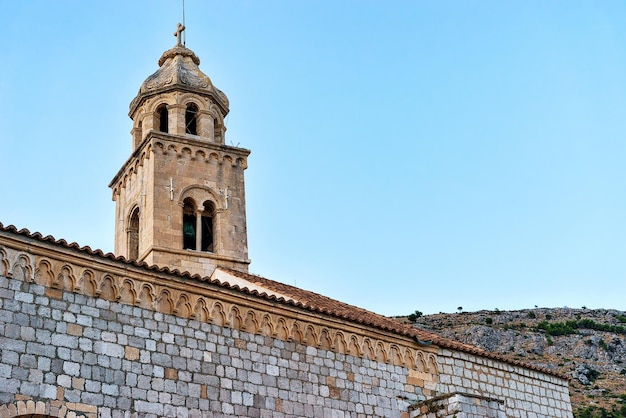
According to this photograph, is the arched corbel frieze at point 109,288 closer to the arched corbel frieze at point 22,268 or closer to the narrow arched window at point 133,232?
the arched corbel frieze at point 22,268

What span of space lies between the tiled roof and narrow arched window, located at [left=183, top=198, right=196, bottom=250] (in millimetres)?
1214

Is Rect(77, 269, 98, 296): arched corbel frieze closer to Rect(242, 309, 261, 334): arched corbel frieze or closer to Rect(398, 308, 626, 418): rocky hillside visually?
Rect(242, 309, 261, 334): arched corbel frieze

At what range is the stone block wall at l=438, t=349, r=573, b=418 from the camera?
15383mm

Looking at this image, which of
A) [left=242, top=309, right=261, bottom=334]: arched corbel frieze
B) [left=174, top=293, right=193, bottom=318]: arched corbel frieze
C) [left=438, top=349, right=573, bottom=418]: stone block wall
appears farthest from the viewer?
[left=438, top=349, right=573, bottom=418]: stone block wall

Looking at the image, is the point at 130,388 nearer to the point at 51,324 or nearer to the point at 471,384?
the point at 51,324

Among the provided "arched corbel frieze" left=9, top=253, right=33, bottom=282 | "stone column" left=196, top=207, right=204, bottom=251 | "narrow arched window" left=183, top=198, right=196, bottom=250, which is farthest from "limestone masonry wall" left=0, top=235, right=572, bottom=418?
"narrow arched window" left=183, top=198, right=196, bottom=250

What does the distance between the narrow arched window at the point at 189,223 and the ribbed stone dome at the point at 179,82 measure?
313cm

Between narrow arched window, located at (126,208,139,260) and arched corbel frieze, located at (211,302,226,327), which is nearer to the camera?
arched corbel frieze, located at (211,302,226,327)

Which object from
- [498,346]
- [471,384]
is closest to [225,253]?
[471,384]

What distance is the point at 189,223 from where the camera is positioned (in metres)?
20.0

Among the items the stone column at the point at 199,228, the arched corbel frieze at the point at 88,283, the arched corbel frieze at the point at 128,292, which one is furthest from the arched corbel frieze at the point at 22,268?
the stone column at the point at 199,228

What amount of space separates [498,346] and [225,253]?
2761cm

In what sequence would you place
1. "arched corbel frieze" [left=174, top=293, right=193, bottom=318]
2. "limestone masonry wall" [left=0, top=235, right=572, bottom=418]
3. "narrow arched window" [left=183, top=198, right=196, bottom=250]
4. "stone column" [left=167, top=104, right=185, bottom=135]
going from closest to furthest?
"limestone masonry wall" [left=0, top=235, right=572, bottom=418], "arched corbel frieze" [left=174, top=293, right=193, bottom=318], "narrow arched window" [left=183, top=198, right=196, bottom=250], "stone column" [left=167, top=104, right=185, bottom=135]

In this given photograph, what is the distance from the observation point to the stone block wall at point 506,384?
1538 centimetres
